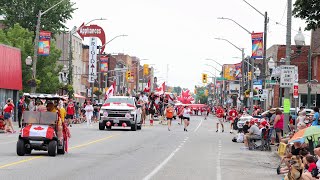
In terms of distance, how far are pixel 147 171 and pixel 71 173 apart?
2355 mm

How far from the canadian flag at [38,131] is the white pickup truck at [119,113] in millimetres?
21434

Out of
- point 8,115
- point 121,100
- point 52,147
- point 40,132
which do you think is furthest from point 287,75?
point 121,100

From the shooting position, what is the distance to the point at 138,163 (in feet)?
74.2

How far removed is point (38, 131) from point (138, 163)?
3285 mm

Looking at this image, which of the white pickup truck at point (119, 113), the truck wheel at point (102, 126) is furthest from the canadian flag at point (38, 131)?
the truck wheel at point (102, 126)

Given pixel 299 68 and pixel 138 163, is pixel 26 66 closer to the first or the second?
pixel 299 68

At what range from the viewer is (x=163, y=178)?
1828cm

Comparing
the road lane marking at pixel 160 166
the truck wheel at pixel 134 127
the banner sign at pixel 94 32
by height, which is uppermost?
the banner sign at pixel 94 32

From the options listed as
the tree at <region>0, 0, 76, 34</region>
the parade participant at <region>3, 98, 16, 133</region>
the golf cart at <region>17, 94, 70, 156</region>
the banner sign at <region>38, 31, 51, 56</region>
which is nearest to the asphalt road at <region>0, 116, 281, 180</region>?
the golf cart at <region>17, 94, 70, 156</region>

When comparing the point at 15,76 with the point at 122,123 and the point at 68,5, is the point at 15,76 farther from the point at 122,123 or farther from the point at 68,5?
the point at 68,5

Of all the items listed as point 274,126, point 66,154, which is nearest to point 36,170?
point 66,154

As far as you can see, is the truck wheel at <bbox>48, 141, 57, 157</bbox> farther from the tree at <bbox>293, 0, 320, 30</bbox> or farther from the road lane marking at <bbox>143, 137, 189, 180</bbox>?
the tree at <bbox>293, 0, 320, 30</bbox>

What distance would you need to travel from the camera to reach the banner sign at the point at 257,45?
49.8 m

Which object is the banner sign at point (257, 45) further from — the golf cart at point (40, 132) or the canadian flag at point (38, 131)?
the canadian flag at point (38, 131)
